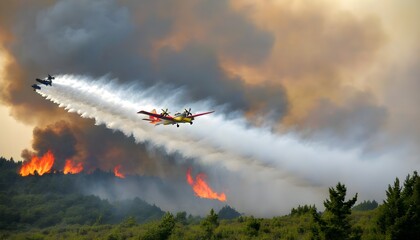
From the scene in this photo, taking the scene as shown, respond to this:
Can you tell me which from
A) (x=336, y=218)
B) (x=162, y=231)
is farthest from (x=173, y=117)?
(x=336, y=218)

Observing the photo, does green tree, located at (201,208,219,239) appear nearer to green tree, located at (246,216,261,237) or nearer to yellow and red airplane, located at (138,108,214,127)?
green tree, located at (246,216,261,237)

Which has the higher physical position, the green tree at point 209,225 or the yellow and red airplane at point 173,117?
the yellow and red airplane at point 173,117

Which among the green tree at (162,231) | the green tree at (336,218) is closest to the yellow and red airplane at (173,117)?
the green tree at (162,231)

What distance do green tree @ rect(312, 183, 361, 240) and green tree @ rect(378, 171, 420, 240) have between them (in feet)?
16.2

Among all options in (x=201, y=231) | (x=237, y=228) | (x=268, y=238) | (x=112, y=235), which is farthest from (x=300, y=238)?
(x=112, y=235)

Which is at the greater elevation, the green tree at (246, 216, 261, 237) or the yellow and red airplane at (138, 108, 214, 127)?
the yellow and red airplane at (138, 108, 214, 127)

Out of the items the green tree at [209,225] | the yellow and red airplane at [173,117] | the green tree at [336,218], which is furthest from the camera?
the green tree at [209,225]

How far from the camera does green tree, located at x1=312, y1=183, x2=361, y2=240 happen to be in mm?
58859

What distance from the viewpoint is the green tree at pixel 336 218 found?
58.9 meters

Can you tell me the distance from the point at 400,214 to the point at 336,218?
370 inches

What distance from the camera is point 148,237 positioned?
9200 centimetres

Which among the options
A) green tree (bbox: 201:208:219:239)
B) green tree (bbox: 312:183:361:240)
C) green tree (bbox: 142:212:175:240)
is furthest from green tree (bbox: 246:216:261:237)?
green tree (bbox: 312:183:361:240)

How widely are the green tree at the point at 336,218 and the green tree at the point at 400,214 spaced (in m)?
4.95

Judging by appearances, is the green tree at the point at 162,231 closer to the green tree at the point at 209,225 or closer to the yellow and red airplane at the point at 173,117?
the green tree at the point at 209,225
